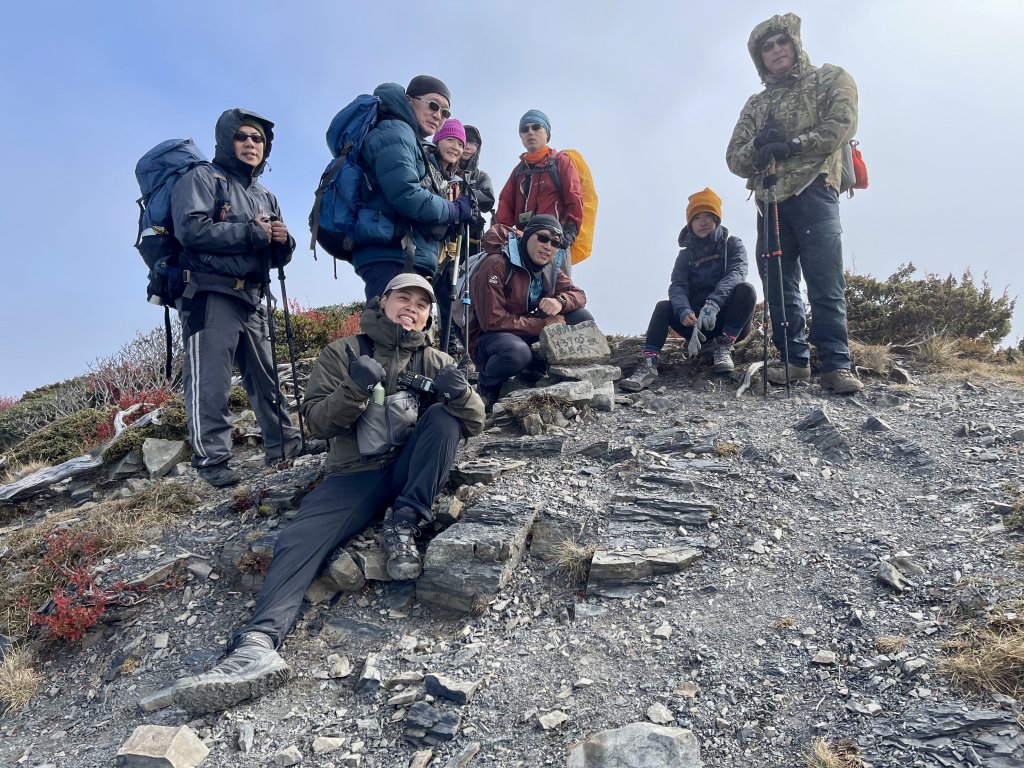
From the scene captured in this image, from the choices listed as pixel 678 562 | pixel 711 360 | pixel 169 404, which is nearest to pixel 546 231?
pixel 711 360

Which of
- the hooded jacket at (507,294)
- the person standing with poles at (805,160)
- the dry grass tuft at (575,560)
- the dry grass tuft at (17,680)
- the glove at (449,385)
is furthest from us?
the hooded jacket at (507,294)

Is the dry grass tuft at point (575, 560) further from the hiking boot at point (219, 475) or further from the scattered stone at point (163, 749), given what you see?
the hiking boot at point (219, 475)

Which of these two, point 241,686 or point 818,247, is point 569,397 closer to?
point 818,247

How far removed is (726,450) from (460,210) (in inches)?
139

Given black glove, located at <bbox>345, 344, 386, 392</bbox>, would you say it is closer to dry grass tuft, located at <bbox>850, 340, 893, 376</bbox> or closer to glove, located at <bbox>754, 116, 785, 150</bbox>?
glove, located at <bbox>754, 116, 785, 150</bbox>

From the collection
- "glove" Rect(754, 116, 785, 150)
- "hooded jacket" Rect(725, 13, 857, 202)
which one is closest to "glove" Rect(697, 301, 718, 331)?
"hooded jacket" Rect(725, 13, 857, 202)

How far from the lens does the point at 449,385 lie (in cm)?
468

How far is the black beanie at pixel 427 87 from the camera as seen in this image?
6281 mm

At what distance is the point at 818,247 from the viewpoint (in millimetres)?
7020

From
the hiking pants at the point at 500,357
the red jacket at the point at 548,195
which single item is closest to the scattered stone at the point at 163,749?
the hiking pants at the point at 500,357

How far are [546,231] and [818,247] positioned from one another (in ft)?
10.2

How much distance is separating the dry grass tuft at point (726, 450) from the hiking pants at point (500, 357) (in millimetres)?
2543

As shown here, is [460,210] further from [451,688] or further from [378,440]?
[451,688]

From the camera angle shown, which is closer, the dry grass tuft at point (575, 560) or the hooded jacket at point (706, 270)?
the dry grass tuft at point (575, 560)
